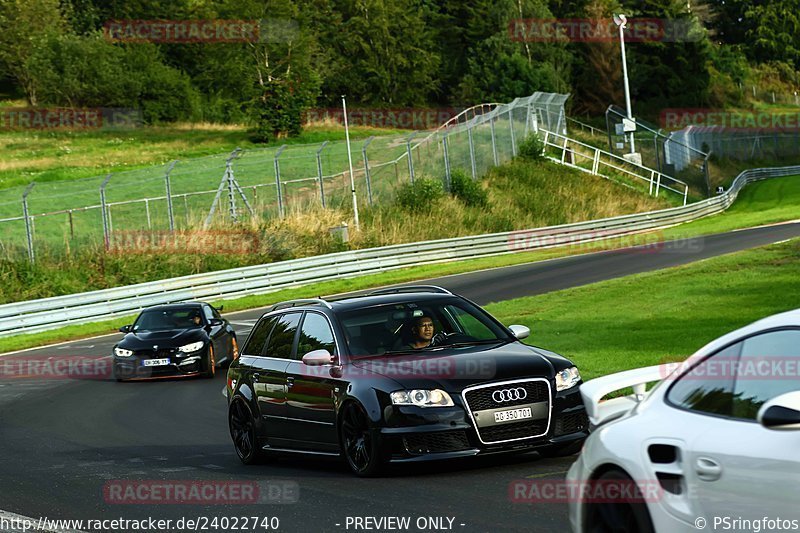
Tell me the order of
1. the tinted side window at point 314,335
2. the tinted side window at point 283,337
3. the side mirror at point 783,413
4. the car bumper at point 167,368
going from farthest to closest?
the car bumper at point 167,368
the tinted side window at point 283,337
the tinted side window at point 314,335
the side mirror at point 783,413

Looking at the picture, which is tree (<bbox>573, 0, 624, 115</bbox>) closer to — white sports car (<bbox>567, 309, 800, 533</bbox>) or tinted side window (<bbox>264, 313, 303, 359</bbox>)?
tinted side window (<bbox>264, 313, 303, 359</bbox>)

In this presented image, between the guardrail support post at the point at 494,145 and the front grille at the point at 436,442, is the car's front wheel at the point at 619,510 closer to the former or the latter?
the front grille at the point at 436,442

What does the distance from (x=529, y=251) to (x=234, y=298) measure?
12.8 m

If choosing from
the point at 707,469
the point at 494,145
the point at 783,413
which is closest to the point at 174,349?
the point at 707,469

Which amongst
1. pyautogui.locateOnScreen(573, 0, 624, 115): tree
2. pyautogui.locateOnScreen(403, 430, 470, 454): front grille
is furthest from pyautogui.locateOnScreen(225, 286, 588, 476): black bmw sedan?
pyautogui.locateOnScreen(573, 0, 624, 115): tree

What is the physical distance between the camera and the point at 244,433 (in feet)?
40.4

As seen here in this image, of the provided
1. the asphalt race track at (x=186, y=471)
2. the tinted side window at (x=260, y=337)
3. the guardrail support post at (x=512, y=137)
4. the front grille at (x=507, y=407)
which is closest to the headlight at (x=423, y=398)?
the front grille at (x=507, y=407)

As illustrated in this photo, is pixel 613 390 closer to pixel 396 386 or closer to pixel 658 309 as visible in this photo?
pixel 396 386

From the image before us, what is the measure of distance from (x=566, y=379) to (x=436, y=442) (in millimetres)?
1227

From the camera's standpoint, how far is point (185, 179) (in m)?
68.6

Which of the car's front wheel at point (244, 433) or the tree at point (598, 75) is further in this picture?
the tree at point (598, 75)

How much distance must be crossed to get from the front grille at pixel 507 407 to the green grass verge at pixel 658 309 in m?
4.46

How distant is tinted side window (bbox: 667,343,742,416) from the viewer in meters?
5.58

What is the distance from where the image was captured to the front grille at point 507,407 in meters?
10.2
